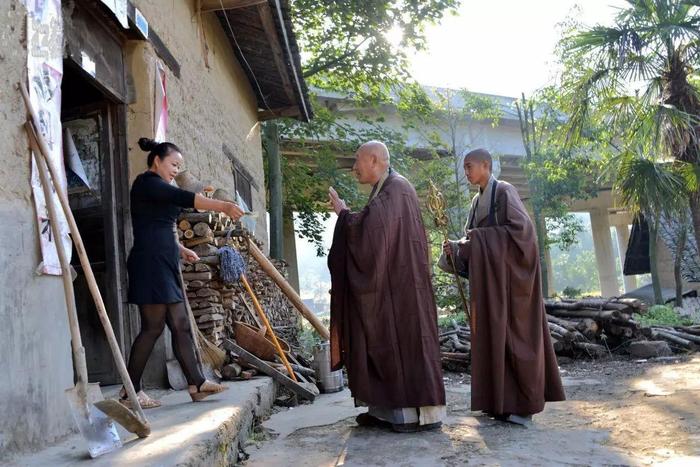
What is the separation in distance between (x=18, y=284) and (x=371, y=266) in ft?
6.98

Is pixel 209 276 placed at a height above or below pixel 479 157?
below

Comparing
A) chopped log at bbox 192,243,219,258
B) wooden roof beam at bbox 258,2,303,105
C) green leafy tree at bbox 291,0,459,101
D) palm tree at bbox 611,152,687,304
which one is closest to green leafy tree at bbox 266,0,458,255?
green leafy tree at bbox 291,0,459,101

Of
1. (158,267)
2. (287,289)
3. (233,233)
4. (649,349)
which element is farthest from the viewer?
(649,349)

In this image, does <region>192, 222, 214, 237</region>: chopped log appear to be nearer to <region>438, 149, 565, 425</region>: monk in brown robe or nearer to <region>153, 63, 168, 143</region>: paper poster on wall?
<region>153, 63, 168, 143</region>: paper poster on wall

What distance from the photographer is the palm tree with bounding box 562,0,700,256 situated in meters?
10.6

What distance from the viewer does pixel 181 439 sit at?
117 inches

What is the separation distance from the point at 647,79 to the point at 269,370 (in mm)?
8857

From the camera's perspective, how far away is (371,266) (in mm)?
4289

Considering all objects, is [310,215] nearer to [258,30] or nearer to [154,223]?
[258,30]

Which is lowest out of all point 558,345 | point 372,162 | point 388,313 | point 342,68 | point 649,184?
point 558,345

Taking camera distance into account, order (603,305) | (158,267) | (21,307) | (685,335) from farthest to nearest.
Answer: (685,335) → (603,305) → (158,267) → (21,307)

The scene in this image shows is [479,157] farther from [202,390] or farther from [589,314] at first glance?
[589,314]

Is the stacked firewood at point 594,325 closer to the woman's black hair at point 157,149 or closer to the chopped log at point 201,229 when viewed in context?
the chopped log at point 201,229

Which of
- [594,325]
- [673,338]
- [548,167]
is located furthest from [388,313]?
[548,167]
